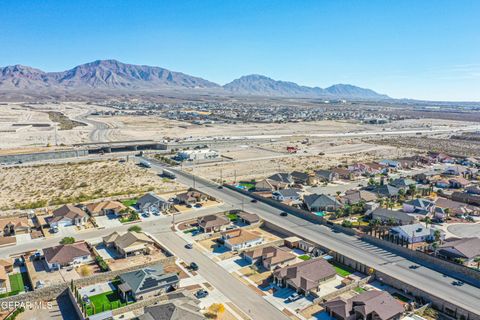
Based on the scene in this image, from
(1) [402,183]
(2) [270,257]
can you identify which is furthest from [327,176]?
(2) [270,257]

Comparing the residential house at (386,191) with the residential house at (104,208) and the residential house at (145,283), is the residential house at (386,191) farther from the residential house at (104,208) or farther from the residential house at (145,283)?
the residential house at (104,208)

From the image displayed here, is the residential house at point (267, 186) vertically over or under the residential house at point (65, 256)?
over

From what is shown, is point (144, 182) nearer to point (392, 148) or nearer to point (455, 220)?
point (455, 220)

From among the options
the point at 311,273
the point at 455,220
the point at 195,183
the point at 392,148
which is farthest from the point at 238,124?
the point at 311,273

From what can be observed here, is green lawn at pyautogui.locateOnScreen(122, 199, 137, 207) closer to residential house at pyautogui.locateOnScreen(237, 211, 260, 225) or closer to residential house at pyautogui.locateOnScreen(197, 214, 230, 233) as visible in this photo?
residential house at pyautogui.locateOnScreen(197, 214, 230, 233)

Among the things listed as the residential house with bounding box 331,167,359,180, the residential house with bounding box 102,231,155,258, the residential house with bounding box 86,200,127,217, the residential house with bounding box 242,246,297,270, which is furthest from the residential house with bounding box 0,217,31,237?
the residential house with bounding box 331,167,359,180

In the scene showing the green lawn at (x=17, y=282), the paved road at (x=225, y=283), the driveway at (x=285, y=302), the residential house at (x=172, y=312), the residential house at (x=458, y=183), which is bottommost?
the green lawn at (x=17, y=282)

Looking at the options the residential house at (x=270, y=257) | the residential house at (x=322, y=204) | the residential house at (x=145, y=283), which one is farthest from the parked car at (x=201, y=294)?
the residential house at (x=322, y=204)
